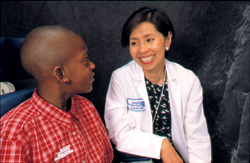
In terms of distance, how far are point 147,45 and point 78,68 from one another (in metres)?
0.43

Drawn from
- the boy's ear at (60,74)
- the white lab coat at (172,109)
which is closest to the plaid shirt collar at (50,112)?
the boy's ear at (60,74)

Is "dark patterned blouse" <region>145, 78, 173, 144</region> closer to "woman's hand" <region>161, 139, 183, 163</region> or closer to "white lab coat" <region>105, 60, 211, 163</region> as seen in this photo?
"white lab coat" <region>105, 60, 211, 163</region>

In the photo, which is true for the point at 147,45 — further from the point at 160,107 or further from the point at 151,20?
the point at 160,107

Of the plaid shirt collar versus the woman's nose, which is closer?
the plaid shirt collar

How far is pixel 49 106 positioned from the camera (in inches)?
30.2

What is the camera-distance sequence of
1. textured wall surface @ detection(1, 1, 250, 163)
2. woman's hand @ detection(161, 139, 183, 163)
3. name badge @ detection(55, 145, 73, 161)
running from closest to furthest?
name badge @ detection(55, 145, 73, 161), woman's hand @ detection(161, 139, 183, 163), textured wall surface @ detection(1, 1, 250, 163)

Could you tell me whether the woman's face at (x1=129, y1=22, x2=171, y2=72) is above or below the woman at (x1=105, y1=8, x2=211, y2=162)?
above

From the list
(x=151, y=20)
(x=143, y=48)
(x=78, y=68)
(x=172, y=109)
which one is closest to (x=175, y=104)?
(x=172, y=109)

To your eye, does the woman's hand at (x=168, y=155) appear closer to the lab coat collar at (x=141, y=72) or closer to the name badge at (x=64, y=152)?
the lab coat collar at (x=141, y=72)

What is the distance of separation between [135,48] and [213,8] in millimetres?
762

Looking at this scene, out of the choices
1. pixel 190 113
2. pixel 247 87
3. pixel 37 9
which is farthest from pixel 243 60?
pixel 37 9

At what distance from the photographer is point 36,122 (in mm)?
721

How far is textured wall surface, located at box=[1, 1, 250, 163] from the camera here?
1128 mm

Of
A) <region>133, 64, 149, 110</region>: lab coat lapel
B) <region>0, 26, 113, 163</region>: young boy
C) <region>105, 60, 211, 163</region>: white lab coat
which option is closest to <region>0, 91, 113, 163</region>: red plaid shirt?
<region>0, 26, 113, 163</region>: young boy
